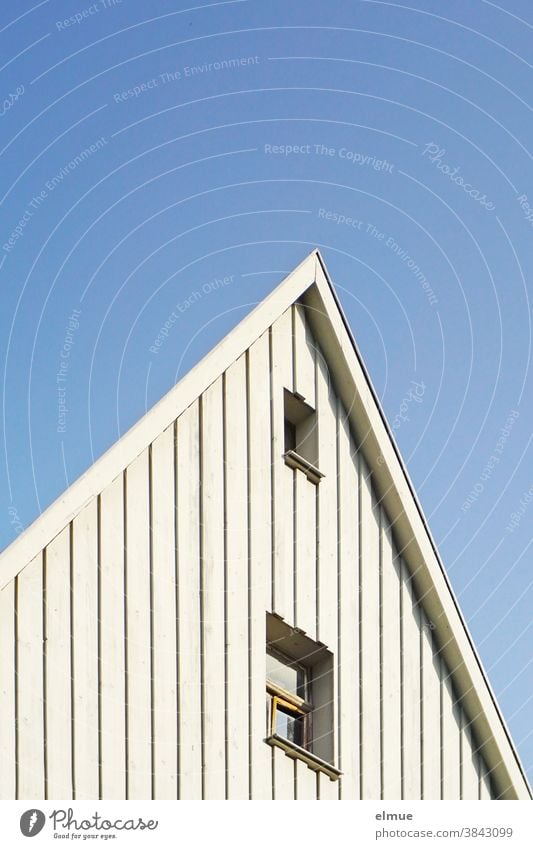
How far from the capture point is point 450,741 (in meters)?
22.0

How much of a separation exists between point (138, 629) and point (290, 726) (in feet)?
10.5

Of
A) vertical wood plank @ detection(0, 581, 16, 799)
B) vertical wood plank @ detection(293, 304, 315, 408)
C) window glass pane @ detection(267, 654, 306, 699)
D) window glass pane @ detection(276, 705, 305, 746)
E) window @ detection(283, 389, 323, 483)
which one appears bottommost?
vertical wood plank @ detection(0, 581, 16, 799)

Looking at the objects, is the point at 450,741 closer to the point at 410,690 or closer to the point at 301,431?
the point at 410,690

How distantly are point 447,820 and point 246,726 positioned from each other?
389cm

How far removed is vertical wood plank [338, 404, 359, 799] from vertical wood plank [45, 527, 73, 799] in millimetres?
4434

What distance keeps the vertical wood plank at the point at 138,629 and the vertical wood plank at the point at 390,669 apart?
414cm

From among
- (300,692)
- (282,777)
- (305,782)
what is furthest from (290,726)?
(282,777)

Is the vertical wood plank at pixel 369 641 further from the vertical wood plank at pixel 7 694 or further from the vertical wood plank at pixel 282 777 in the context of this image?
the vertical wood plank at pixel 7 694

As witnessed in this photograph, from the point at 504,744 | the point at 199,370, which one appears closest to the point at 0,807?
the point at 199,370

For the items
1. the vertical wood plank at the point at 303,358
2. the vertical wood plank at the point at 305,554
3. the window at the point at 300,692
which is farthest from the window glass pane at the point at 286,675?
the vertical wood plank at the point at 303,358

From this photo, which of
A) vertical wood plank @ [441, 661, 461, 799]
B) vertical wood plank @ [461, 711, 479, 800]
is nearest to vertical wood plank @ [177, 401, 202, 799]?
vertical wood plank @ [441, 661, 461, 799]

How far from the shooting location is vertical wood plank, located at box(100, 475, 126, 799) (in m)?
16.8

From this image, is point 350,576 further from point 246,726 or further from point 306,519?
point 246,726

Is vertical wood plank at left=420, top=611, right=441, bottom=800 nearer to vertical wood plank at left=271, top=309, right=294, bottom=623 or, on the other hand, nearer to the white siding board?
the white siding board
